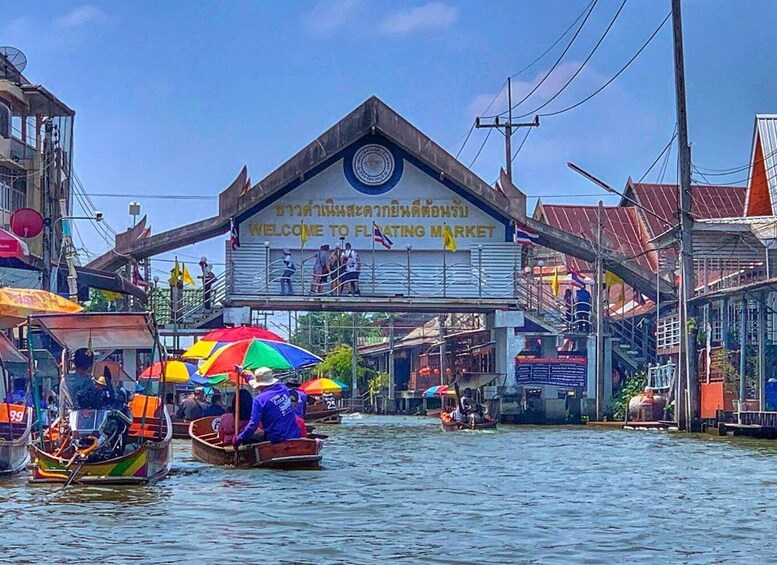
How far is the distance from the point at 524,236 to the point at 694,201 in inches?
468

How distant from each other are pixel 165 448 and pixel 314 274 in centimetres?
2407

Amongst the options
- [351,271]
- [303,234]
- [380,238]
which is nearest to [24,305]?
[351,271]

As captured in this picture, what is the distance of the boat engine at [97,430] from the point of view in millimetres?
16844

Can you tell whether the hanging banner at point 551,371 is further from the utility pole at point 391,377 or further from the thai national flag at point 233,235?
the utility pole at point 391,377

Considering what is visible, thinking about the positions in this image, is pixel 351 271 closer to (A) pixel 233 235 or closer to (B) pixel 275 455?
(A) pixel 233 235

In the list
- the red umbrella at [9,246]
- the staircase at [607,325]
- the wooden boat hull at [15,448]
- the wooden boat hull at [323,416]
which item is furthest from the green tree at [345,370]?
the wooden boat hull at [15,448]

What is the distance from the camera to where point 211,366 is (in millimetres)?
23531

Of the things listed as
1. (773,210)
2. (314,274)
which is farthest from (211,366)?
(773,210)

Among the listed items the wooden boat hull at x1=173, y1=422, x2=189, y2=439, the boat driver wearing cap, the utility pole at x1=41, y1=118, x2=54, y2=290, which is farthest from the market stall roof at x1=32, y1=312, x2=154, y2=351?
the wooden boat hull at x1=173, y1=422, x2=189, y2=439

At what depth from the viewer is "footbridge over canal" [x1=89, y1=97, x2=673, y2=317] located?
42906 mm

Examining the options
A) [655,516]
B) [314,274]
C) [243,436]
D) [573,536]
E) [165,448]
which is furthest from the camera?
A: [314,274]

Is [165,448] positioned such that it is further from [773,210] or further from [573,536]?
[773,210]

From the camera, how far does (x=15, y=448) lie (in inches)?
736

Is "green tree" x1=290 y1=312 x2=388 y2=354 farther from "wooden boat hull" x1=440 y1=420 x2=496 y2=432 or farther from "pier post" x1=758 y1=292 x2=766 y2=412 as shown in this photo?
"pier post" x1=758 y1=292 x2=766 y2=412
